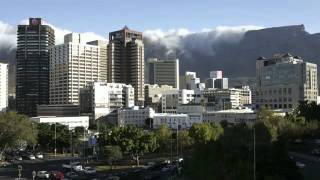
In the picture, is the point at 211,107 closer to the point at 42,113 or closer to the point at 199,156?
the point at 42,113

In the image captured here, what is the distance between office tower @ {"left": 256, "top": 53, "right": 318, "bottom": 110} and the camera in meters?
167

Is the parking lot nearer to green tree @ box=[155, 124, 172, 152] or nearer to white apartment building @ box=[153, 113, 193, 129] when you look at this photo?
green tree @ box=[155, 124, 172, 152]

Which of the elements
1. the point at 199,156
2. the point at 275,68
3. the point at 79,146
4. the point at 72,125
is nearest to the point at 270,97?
the point at 275,68

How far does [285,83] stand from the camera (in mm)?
180125

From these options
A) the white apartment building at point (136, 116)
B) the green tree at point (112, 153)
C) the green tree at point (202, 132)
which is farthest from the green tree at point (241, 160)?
the white apartment building at point (136, 116)

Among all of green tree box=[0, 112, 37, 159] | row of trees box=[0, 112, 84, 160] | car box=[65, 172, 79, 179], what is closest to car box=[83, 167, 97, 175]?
car box=[65, 172, 79, 179]

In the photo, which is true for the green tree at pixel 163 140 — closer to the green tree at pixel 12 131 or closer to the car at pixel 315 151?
the green tree at pixel 12 131

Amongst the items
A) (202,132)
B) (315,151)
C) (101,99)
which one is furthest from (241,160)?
(101,99)

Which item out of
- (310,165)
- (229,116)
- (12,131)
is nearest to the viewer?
(310,165)

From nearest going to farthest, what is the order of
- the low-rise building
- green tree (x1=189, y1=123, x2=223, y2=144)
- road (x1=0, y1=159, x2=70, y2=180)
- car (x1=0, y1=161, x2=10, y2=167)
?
road (x1=0, y1=159, x2=70, y2=180) < car (x1=0, y1=161, x2=10, y2=167) < green tree (x1=189, y1=123, x2=223, y2=144) < the low-rise building

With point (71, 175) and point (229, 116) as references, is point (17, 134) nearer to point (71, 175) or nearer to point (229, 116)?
point (71, 175)

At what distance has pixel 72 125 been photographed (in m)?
157

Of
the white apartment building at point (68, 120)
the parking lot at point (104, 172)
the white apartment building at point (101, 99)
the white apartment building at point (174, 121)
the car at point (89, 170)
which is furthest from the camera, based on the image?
the white apartment building at point (101, 99)

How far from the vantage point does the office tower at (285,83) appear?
548ft
